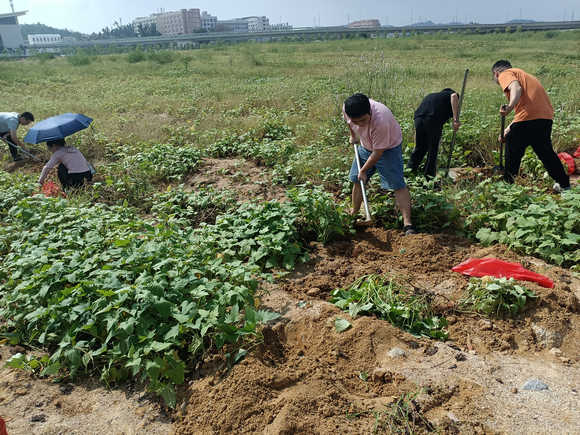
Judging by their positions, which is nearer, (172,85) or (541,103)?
(541,103)

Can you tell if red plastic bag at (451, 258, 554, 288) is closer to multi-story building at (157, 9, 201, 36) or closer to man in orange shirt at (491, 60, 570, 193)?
man in orange shirt at (491, 60, 570, 193)

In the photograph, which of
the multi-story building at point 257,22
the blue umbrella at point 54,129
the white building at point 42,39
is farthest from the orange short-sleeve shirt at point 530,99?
the multi-story building at point 257,22

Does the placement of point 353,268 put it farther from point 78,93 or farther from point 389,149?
point 78,93

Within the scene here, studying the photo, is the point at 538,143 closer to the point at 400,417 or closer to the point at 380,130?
the point at 380,130

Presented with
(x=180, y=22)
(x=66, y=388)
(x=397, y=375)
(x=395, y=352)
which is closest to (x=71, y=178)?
(x=66, y=388)

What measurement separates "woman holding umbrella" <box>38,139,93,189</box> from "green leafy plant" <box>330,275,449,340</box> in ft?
14.4

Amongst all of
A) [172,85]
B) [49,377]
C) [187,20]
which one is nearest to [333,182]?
[49,377]

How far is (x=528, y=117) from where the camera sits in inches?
173

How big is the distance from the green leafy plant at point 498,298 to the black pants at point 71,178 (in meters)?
5.23

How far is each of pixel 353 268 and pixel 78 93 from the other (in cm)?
1415

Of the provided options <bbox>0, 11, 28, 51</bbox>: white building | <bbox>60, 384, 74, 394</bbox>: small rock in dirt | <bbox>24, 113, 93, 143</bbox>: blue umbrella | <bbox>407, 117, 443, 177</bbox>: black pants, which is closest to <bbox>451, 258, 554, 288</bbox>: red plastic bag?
<bbox>407, 117, 443, 177</bbox>: black pants

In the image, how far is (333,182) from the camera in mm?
5293

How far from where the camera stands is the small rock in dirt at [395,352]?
7.85 ft

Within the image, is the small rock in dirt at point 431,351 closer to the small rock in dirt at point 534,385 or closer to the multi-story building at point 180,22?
the small rock in dirt at point 534,385
